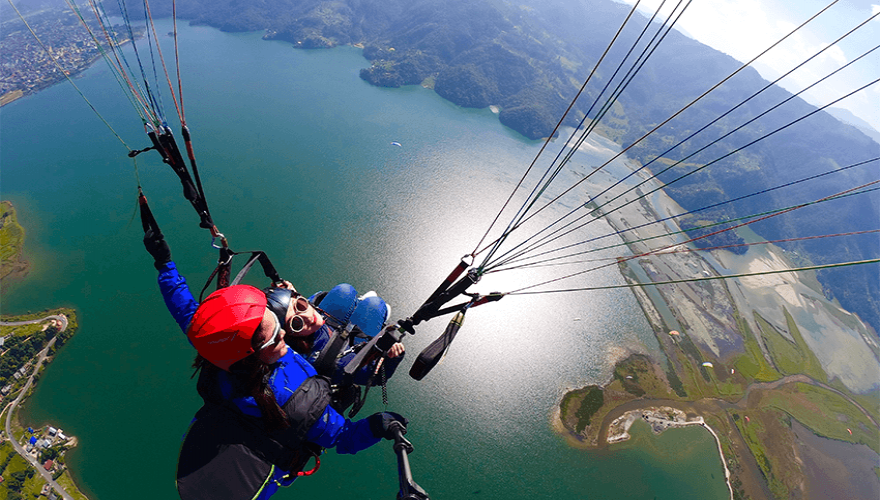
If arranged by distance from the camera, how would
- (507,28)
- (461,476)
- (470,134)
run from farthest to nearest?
(507,28) < (470,134) < (461,476)

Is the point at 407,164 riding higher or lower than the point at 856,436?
lower

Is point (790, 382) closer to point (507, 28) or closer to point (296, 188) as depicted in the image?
point (296, 188)

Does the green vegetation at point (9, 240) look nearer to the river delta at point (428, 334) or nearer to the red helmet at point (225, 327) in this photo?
the river delta at point (428, 334)

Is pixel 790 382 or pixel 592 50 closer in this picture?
pixel 790 382

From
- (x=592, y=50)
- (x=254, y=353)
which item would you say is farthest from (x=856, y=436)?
(x=592, y=50)

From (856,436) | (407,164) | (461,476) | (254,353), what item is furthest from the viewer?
(407,164)
